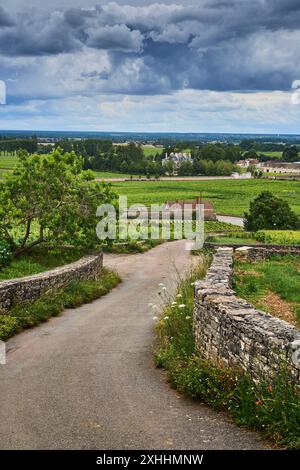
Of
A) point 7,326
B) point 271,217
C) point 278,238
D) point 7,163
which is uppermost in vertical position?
point 7,326

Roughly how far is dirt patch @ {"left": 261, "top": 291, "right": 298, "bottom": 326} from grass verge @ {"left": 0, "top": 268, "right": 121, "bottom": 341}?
5.34 meters

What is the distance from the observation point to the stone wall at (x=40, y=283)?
1498 cm

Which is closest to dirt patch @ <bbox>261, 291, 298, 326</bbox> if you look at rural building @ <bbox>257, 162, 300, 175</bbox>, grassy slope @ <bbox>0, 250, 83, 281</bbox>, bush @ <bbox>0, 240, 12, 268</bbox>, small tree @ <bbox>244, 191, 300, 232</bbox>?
grassy slope @ <bbox>0, 250, 83, 281</bbox>

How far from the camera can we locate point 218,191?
11400cm

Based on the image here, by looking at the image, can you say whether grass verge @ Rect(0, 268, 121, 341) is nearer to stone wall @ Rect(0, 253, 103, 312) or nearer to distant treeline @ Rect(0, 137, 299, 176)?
stone wall @ Rect(0, 253, 103, 312)

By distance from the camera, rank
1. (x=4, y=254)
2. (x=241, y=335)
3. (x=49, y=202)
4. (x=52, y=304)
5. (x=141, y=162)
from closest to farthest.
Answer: (x=241, y=335), (x=52, y=304), (x=4, y=254), (x=49, y=202), (x=141, y=162)

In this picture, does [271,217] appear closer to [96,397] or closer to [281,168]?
[96,397]

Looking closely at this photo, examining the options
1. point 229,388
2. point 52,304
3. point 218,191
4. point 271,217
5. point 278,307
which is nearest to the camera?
point 229,388

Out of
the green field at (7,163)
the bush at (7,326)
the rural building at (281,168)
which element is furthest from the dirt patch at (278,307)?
the rural building at (281,168)

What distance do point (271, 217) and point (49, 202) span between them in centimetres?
3247

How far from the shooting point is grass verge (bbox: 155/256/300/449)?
23.0 ft
